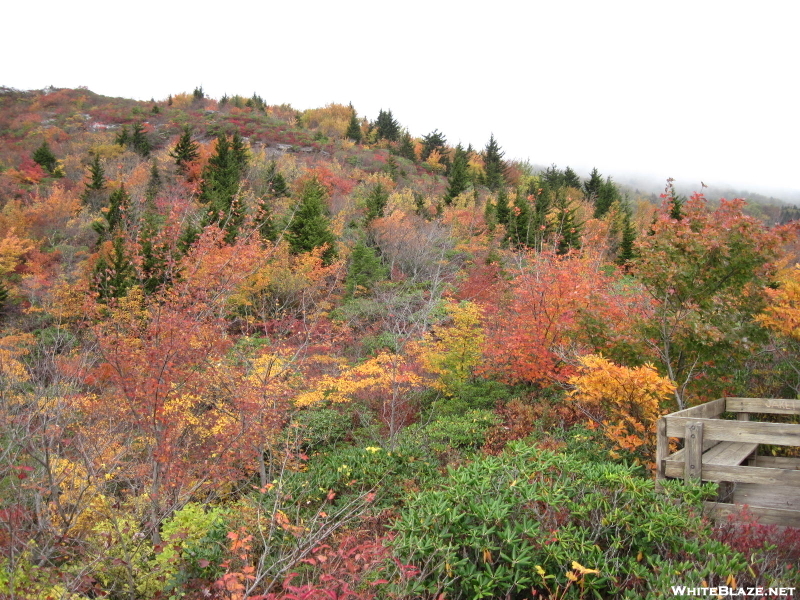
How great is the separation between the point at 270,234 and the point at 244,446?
68.2ft

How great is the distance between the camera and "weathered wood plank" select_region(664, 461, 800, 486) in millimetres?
4805

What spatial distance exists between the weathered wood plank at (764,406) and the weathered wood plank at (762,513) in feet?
7.33

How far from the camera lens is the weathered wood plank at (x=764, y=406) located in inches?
256

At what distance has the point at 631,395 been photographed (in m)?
6.70

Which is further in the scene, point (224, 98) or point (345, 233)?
point (224, 98)

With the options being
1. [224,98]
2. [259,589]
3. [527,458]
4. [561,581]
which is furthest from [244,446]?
[224,98]

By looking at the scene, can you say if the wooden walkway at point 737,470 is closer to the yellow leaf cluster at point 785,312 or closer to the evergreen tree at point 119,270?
the yellow leaf cluster at point 785,312

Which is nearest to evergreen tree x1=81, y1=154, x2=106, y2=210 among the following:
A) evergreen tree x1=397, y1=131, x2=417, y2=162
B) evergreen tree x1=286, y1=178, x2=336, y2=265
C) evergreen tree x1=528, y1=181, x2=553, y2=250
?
evergreen tree x1=286, y1=178, x2=336, y2=265

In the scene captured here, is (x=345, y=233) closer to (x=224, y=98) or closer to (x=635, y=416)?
(x=635, y=416)

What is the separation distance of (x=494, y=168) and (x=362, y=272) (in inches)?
1319

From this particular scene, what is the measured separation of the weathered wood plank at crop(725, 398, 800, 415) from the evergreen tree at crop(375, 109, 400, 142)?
230 feet

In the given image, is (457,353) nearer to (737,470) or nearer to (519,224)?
(737,470)

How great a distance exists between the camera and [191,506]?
656 cm

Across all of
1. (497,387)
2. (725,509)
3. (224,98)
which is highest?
(224,98)
